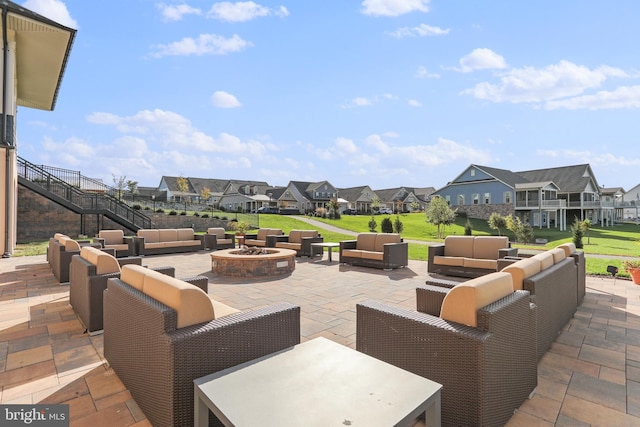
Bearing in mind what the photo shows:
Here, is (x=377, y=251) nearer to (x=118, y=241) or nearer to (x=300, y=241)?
(x=300, y=241)

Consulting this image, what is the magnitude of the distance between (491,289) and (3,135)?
14.3 m

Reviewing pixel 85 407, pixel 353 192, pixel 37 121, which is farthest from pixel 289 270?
pixel 353 192

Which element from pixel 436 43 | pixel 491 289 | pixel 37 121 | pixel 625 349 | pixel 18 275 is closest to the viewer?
pixel 491 289

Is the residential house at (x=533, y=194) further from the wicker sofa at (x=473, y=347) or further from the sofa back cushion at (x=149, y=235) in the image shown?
the wicker sofa at (x=473, y=347)

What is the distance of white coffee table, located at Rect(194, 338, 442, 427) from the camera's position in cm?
127

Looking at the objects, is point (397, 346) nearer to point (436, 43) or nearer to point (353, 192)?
point (436, 43)

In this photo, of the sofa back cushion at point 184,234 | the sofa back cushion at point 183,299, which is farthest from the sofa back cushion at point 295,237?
the sofa back cushion at point 183,299

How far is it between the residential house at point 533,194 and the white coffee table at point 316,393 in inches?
1363

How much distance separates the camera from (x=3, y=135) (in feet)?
32.6

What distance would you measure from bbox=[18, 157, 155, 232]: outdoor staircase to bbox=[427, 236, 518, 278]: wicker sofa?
16785 mm

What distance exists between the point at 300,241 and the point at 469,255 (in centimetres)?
578

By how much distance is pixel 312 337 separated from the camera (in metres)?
3.57

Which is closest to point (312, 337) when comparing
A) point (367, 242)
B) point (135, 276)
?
point (135, 276)

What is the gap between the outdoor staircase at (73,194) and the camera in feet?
48.0
